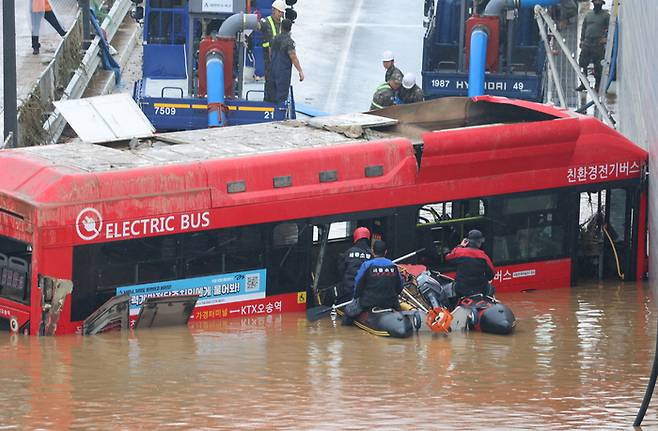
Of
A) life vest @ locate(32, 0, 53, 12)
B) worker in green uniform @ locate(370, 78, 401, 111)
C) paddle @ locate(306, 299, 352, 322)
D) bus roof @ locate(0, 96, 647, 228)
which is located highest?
life vest @ locate(32, 0, 53, 12)

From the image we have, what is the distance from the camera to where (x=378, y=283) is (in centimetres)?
1858

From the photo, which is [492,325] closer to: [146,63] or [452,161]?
[452,161]

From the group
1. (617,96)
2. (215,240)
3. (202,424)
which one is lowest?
(202,424)

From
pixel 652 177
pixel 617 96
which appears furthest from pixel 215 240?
pixel 617 96

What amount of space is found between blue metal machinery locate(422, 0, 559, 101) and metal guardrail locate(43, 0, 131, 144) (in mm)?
5724

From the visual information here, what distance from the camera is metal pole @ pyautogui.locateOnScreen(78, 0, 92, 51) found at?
3108cm

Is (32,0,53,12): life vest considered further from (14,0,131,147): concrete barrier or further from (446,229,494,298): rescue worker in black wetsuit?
(446,229,494,298): rescue worker in black wetsuit

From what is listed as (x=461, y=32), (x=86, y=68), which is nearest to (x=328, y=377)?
(x=461, y=32)

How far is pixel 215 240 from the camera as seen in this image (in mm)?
18703

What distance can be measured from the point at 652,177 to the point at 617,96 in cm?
993

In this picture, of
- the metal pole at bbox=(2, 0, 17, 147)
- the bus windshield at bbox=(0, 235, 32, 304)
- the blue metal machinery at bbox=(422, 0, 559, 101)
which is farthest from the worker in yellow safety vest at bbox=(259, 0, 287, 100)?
the bus windshield at bbox=(0, 235, 32, 304)

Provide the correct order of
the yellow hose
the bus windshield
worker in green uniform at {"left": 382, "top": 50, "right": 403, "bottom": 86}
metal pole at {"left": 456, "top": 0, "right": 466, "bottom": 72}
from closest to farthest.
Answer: the bus windshield → the yellow hose → worker in green uniform at {"left": 382, "top": 50, "right": 403, "bottom": 86} → metal pole at {"left": 456, "top": 0, "right": 466, "bottom": 72}

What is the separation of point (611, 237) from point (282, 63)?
23.5 feet

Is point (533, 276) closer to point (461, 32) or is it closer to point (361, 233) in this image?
point (361, 233)
